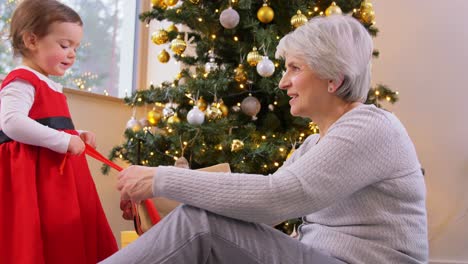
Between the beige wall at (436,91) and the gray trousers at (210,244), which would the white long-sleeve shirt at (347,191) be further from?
the beige wall at (436,91)

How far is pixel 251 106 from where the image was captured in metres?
2.27

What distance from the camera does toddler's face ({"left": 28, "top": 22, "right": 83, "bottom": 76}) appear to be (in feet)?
4.90

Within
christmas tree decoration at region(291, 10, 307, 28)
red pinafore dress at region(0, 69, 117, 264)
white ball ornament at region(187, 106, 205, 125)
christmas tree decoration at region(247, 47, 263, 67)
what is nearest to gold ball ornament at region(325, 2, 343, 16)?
christmas tree decoration at region(291, 10, 307, 28)

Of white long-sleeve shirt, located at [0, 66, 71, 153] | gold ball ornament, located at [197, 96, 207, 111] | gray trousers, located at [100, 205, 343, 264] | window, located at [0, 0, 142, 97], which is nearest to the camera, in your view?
gray trousers, located at [100, 205, 343, 264]

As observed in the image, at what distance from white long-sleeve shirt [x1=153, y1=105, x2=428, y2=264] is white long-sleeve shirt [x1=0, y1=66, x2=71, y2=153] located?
0.44 meters

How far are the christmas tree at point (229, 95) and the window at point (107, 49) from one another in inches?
22.3

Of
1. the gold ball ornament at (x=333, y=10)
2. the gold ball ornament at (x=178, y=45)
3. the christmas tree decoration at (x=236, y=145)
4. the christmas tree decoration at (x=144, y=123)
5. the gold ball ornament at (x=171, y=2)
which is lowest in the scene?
the christmas tree decoration at (x=236, y=145)

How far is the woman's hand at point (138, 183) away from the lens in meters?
1.07

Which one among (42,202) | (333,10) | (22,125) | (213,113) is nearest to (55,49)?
(22,125)

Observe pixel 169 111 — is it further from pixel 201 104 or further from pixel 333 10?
pixel 333 10

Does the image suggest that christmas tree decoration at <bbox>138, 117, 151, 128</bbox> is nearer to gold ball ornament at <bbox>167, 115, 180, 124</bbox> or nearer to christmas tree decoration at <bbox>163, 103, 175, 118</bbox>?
christmas tree decoration at <bbox>163, 103, 175, 118</bbox>

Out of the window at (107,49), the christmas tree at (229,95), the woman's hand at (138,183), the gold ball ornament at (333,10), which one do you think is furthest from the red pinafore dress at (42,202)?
the window at (107,49)

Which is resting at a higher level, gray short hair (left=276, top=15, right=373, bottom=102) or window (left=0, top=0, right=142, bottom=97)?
window (left=0, top=0, right=142, bottom=97)

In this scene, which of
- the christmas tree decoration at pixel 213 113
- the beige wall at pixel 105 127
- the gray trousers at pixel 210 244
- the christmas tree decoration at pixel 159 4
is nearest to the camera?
the gray trousers at pixel 210 244
